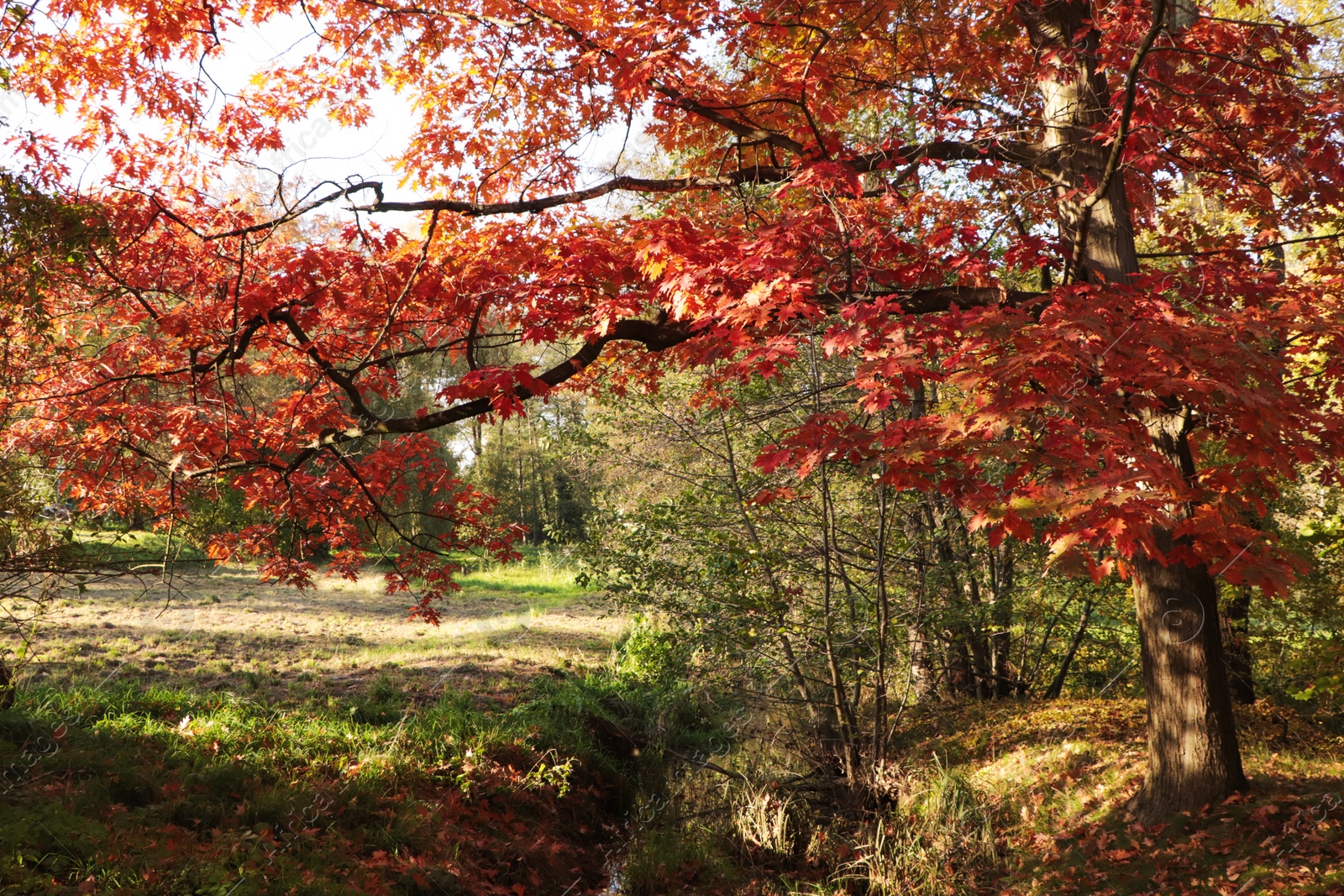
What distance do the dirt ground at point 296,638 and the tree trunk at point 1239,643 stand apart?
5174 millimetres

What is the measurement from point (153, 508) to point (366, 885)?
10.4 ft

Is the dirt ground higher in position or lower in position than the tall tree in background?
lower

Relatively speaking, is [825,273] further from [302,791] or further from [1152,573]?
[302,791]

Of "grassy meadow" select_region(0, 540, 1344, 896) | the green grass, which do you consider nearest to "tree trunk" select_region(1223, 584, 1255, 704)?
"grassy meadow" select_region(0, 540, 1344, 896)

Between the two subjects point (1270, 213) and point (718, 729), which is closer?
point (1270, 213)

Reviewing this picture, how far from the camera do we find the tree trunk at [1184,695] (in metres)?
4.21

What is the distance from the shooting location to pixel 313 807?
4.84 m

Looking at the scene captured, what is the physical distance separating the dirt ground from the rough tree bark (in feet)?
14.5

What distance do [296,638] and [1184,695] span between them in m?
8.87

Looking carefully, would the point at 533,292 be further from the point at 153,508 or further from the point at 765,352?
the point at 153,508

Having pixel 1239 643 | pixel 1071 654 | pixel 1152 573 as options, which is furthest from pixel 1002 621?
pixel 1152 573

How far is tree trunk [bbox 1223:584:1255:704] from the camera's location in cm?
625

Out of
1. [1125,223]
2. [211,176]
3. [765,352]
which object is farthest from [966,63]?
[211,176]

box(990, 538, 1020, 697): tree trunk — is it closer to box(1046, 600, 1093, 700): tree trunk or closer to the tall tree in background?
box(1046, 600, 1093, 700): tree trunk
